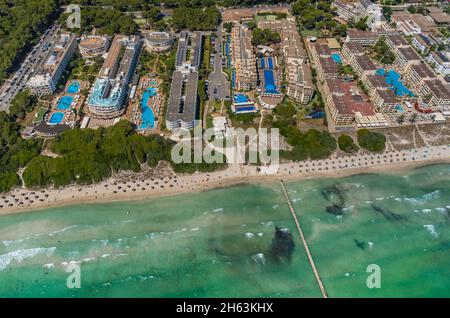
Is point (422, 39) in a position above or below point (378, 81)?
above

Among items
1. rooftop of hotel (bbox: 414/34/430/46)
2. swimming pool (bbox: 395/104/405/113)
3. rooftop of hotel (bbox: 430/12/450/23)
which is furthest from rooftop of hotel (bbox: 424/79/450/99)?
rooftop of hotel (bbox: 430/12/450/23)

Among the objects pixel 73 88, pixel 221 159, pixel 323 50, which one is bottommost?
pixel 221 159

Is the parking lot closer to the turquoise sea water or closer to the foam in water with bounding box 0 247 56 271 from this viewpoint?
the turquoise sea water

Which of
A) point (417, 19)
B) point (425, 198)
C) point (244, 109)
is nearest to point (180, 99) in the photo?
point (244, 109)

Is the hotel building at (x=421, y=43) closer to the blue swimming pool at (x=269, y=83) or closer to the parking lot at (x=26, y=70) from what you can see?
the blue swimming pool at (x=269, y=83)

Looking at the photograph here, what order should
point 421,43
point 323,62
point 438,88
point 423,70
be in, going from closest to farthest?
point 438,88, point 423,70, point 323,62, point 421,43

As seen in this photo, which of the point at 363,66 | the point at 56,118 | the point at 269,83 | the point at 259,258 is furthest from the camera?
the point at 363,66

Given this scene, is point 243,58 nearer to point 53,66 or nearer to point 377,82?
point 377,82

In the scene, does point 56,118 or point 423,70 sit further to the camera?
point 423,70
